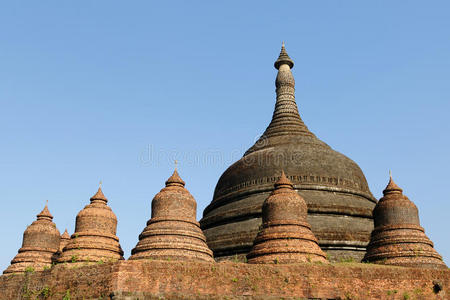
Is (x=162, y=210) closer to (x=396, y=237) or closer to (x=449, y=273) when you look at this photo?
(x=396, y=237)

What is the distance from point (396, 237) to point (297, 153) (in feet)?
33.4

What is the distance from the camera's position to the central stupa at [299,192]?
2527cm

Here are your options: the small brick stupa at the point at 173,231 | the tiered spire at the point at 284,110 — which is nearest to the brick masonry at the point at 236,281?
the small brick stupa at the point at 173,231

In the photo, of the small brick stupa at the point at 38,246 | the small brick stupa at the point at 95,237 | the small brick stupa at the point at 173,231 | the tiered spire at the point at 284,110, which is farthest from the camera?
the tiered spire at the point at 284,110

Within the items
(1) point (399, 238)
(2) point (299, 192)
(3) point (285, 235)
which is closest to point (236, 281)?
(3) point (285, 235)

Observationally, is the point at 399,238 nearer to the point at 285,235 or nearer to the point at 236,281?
the point at 285,235

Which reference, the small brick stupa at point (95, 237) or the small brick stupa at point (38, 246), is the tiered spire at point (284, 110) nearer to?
the small brick stupa at point (95, 237)

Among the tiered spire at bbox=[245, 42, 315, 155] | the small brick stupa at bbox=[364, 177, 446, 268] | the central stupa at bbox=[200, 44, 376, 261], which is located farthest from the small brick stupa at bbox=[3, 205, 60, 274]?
the small brick stupa at bbox=[364, 177, 446, 268]

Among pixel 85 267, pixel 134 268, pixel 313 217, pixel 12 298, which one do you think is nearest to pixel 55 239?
pixel 12 298

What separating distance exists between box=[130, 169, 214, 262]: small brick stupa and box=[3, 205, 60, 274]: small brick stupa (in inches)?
228

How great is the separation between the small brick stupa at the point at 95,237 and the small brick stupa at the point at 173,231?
1325 mm

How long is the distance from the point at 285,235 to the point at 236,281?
3.88 m

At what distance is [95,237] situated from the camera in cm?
2175

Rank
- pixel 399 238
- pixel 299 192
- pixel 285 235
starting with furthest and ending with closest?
pixel 299 192, pixel 399 238, pixel 285 235
